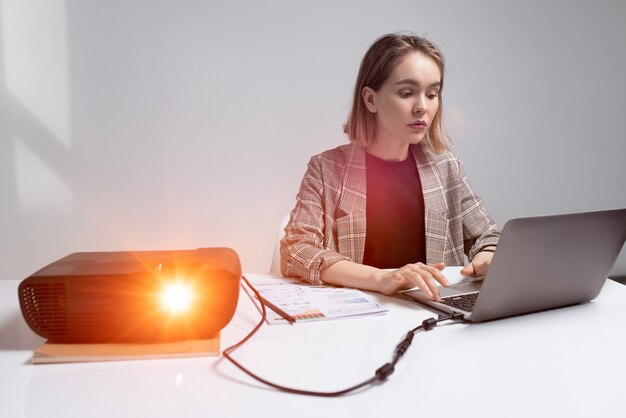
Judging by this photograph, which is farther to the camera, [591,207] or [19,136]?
[591,207]

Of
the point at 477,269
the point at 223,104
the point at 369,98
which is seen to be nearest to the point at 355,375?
the point at 477,269

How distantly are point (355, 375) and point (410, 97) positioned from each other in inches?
40.9

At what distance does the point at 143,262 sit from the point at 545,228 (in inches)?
25.2

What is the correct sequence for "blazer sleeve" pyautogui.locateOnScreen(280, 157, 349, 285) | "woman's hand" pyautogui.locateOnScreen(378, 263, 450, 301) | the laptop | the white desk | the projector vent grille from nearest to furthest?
1. the white desk
2. the projector vent grille
3. the laptop
4. "woman's hand" pyautogui.locateOnScreen(378, 263, 450, 301)
5. "blazer sleeve" pyautogui.locateOnScreen(280, 157, 349, 285)

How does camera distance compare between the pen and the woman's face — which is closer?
the pen

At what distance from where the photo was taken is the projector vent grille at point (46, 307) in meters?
0.66

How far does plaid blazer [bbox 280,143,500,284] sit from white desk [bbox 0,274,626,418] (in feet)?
2.17

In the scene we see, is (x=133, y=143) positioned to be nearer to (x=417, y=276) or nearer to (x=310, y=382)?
(x=417, y=276)

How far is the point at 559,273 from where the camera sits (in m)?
0.85

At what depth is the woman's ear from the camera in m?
1.62

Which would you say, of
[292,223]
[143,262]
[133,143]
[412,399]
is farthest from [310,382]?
[133,143]

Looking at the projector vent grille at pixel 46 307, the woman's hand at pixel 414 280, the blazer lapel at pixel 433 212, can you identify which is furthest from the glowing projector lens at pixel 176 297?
the blazer lapel at pixel 433 212

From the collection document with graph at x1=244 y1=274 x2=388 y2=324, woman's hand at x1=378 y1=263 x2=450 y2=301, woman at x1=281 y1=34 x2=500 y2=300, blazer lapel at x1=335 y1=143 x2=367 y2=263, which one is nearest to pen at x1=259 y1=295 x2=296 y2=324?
document with graph at x1=244 y1=274 x2=388 y2=324

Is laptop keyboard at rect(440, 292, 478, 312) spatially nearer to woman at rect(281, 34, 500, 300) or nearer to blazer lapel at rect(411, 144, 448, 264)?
woman at rect(281, 34, 500, 300)
